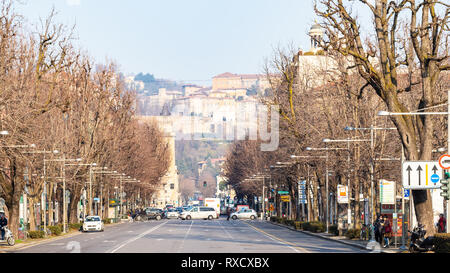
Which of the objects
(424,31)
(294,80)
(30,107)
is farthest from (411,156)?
(294,80)

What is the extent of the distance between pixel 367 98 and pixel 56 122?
95.8 ft

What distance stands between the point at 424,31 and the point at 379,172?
15.3 metres

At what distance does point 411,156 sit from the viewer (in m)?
42.8

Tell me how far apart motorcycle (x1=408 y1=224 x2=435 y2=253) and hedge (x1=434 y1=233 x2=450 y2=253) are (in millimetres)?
1582

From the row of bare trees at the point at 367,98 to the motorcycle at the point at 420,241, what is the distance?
1509 mm

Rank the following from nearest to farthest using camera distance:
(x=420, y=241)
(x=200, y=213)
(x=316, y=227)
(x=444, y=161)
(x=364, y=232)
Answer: (x=444, y=161), (x=420, y=241), (x=364, y=232), (x=316, y=227), (x=200, y=213)

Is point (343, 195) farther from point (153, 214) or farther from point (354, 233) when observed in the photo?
point (153, 214)

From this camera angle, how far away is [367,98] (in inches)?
2495

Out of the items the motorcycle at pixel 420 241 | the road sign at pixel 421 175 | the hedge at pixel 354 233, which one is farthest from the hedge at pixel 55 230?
the road sign at pixel 421 175

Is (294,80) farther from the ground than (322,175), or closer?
farther from the ground

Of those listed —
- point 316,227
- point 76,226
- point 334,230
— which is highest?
point 334,230

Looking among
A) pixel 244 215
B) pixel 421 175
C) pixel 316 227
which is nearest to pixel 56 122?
pixel 316 227

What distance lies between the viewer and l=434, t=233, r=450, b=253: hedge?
35719 millimetres
